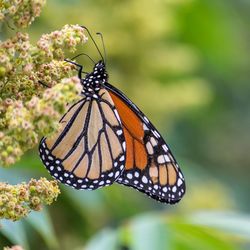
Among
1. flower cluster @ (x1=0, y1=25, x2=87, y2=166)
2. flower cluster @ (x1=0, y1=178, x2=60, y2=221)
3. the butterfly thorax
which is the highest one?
the butterfly thorax

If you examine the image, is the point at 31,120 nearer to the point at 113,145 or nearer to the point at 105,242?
the point at 113,145

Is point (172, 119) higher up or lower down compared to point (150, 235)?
higher up

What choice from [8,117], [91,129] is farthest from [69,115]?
[8,117]

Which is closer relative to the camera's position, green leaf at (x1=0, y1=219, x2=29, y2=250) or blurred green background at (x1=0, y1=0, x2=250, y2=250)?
green leaf at (x1=0, y1=219, x2=29, y2=250)

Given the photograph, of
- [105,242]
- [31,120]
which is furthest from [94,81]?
[31,120]

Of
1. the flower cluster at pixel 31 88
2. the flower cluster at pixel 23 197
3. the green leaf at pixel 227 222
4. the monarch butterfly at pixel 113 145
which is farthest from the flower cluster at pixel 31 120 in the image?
the green leaf at pixel 227 222

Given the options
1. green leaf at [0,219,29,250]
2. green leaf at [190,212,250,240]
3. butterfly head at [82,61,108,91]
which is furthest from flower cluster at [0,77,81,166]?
green leaf at [190,212,250,240]

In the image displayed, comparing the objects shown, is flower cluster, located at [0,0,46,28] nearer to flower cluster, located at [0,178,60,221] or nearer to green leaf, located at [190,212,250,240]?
flower cluster, located at [0,178,60,221]
